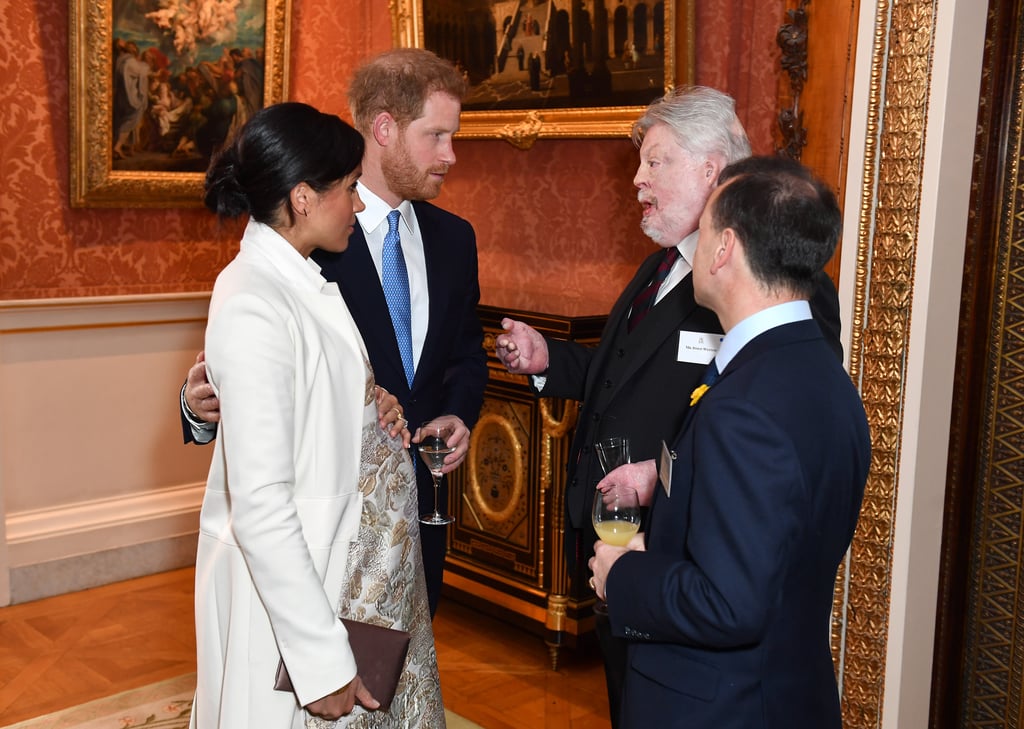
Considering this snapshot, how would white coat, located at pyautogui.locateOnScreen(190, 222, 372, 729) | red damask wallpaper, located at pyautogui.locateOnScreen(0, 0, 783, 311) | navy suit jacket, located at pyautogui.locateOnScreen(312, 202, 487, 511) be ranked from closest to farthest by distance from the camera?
white coat, located at pyautogui.locateOnScreen(190, 222, 372, 729) → navy suit jacket, located at pyautogui.locateOnScreen(312, 202, 487, 511) → red damask wallpaper, located at pyautogui.locateOnScreen(0, 0, 783, 311)

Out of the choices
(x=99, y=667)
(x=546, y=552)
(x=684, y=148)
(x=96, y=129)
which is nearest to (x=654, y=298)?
(x=684, y=148)

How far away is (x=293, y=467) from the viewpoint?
6.81ft

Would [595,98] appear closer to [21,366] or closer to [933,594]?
[933,594]

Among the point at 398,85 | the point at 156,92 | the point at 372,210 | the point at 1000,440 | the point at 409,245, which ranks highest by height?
the point at 156,92

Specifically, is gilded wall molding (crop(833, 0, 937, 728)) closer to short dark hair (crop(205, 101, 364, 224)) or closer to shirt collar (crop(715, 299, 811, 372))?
shirt collar (crop(715, 299, 811, 372))

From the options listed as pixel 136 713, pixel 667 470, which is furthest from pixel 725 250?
pixel 136 713

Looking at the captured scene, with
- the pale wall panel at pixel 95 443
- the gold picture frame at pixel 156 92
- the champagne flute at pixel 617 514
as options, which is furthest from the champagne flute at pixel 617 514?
the gold picture frame at pixel 156 92

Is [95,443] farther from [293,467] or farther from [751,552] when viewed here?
[751,552]

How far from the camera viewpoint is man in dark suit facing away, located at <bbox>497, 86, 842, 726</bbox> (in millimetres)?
2752

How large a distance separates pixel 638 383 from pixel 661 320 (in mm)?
182

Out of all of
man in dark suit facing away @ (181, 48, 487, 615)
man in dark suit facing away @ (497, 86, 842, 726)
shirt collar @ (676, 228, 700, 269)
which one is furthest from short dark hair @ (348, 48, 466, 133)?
shirt collar @ (676, 228, 700, 269)

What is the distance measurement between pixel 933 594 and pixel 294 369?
255 centimetres

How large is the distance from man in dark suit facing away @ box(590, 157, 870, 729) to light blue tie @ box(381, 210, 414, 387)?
1279 mm

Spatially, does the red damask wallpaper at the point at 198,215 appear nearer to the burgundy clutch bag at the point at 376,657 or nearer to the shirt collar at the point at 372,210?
the shirt collar at the point at 372,210
